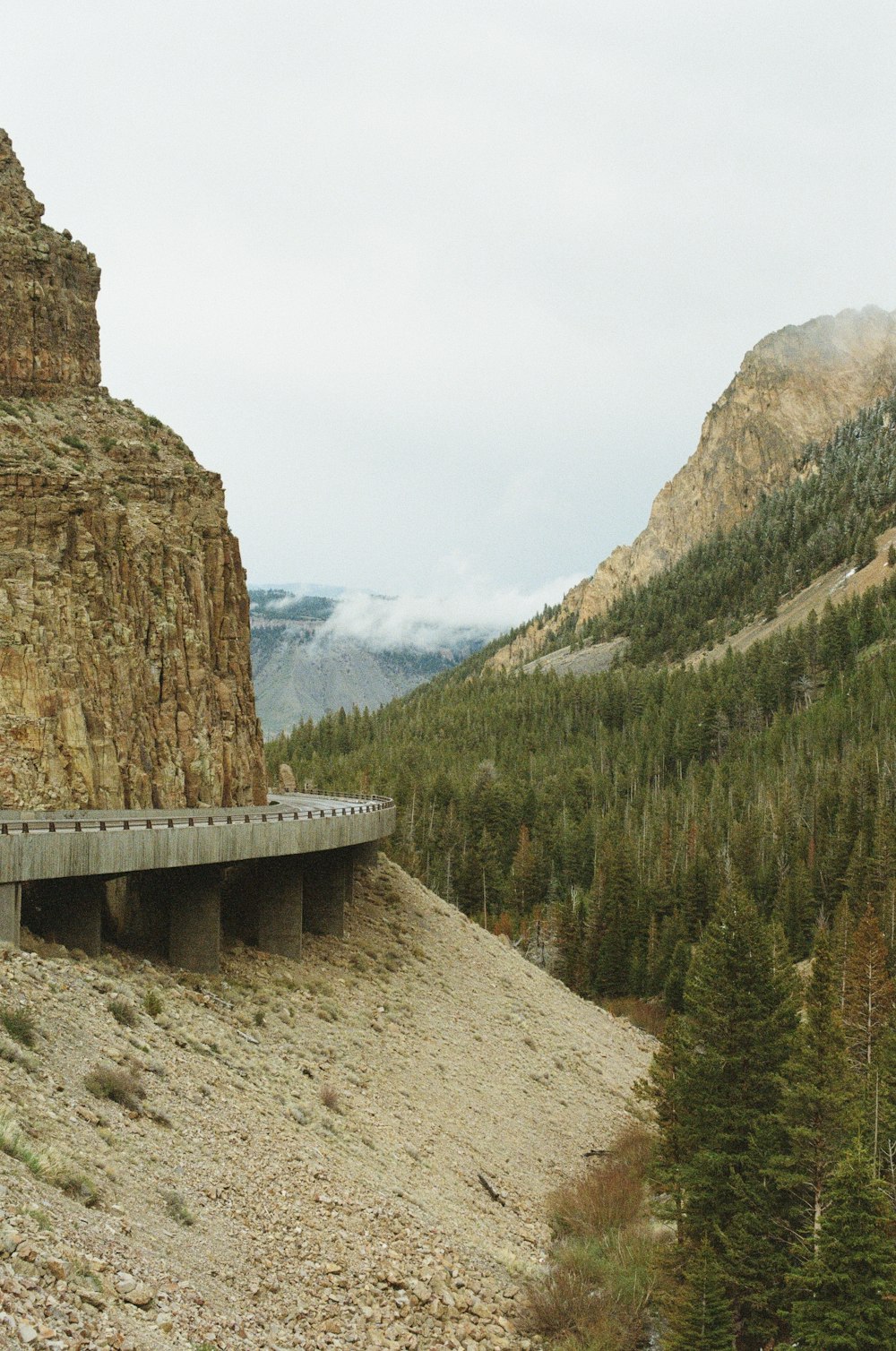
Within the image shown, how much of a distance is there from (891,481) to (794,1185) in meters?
177

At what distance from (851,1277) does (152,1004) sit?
14531 millimetres

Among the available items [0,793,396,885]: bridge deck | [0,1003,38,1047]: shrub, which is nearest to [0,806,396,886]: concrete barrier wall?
[0,793,396,885]: bridge deck

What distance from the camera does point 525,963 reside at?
48438 mm

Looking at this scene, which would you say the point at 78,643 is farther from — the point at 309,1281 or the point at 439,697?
the point at 439,697

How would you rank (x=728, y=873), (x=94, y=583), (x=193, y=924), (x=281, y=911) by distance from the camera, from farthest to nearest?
1. (x=728, y=873)
2. (x=281, y=911)
3. (x=94, y=583)
4. (x=193, y=924)

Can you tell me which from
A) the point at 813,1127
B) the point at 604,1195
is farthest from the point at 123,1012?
the point at 813,1127

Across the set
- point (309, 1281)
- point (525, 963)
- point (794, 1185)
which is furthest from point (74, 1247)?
point (525, 963)

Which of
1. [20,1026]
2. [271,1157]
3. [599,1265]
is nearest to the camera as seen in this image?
[20,1026]

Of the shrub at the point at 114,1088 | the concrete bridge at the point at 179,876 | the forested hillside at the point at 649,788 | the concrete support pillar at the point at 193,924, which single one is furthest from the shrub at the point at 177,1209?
the forested hillside at the point at 649,788

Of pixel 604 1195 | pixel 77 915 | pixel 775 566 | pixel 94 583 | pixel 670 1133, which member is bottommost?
pixel 604 1195

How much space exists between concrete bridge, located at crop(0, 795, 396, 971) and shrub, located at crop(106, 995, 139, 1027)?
264cm

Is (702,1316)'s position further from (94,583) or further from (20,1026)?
(94,583)

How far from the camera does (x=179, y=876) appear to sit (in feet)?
97.7

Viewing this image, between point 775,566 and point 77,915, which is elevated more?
point 775,566
